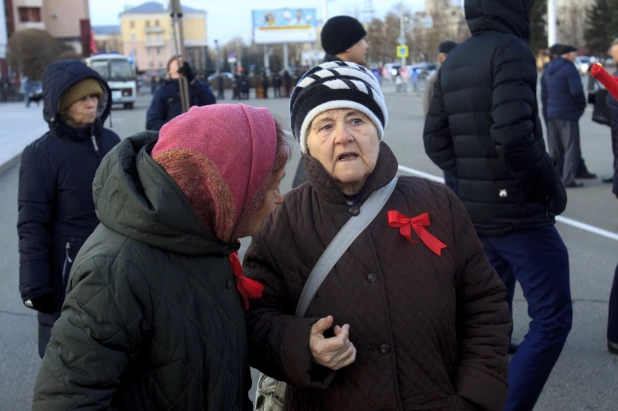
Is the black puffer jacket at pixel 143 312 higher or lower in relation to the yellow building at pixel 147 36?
lower

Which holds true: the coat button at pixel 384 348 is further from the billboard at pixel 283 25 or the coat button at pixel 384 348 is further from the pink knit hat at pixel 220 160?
the billboard at pixel 283 25

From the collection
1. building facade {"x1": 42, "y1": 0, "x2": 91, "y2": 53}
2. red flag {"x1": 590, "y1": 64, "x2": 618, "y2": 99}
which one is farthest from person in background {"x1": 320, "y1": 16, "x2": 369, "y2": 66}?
building facade {"x1": 42, "y1": 0, "x2": 91, "y2": 53}

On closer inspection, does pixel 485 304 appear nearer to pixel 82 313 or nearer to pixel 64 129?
pixel 82 313

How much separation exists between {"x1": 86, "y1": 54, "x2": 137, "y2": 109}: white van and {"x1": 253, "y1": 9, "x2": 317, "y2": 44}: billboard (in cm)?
3802


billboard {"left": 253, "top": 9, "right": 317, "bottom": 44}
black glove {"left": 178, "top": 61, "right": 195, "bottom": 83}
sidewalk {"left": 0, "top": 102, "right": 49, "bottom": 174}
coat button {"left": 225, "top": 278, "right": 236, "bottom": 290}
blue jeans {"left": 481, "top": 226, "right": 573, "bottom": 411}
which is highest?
billboard {"left": 253, "top": 9, "right": 317, "bottom": 44}

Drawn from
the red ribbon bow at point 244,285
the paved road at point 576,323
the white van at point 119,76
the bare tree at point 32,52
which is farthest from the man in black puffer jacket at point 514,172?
the bare tree at point 32,52

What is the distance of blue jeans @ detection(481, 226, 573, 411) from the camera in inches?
137

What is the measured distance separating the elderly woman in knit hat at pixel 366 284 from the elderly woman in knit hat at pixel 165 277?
0.97 feet

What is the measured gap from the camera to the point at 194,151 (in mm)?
1883

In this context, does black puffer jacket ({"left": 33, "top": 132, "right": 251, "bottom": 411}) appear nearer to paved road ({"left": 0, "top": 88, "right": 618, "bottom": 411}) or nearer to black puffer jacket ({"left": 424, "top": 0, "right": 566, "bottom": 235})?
paved road ({"left": 0, "top": 88, "right": 618, "bottom": 411})

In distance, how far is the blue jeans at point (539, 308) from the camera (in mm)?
3486

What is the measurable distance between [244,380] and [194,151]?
645mm

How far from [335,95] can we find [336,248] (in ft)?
1.55

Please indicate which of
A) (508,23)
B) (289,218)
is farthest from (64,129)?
(508,23)
